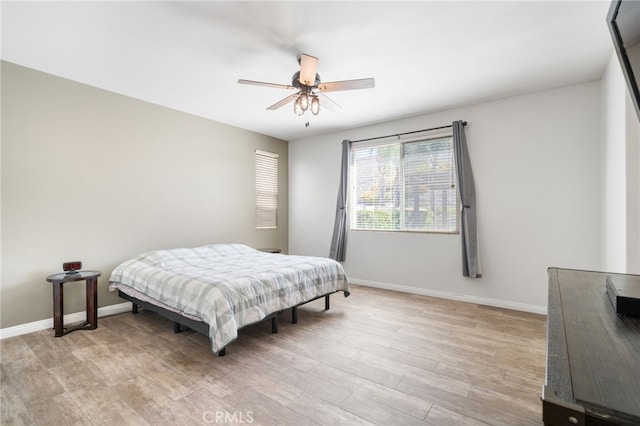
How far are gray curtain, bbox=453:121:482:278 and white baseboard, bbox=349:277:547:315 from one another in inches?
13.5

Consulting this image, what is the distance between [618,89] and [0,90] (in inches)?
222

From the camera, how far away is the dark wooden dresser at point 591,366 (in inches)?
18.1

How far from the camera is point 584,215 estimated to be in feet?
10.8

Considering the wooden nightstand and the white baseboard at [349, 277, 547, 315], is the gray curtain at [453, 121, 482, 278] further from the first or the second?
the wooden nightstand

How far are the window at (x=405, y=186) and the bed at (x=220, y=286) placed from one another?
1.54 meters

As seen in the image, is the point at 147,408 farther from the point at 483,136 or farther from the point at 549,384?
the point at 483,136

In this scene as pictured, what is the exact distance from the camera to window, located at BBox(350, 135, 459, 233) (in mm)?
4164

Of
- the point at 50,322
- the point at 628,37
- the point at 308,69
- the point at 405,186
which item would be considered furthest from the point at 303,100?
the point at 50,322

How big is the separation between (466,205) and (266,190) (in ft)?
11.0

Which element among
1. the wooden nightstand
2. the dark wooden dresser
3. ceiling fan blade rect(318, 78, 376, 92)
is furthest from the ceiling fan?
the wooden nightstand

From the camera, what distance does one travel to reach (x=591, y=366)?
0.59m

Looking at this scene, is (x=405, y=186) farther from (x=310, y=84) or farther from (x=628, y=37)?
(x=628, y=37)

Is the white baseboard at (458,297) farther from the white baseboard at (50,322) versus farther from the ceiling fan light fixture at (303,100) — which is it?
the white baseboard at (50,322)

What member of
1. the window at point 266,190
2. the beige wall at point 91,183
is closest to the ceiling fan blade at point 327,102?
the beige wall at point 91,183
